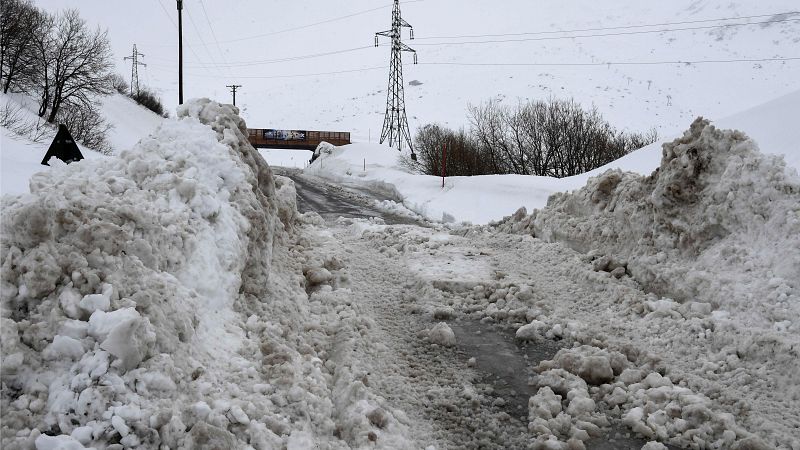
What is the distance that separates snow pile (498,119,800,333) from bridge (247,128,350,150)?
4346 cm

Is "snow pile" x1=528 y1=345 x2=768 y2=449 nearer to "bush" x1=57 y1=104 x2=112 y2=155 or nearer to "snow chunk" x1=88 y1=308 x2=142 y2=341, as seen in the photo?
"snow chunk" x1=88 y1=308 x2=142 y2=341

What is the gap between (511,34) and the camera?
80.8 meters

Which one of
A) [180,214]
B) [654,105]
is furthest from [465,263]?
[654,105]

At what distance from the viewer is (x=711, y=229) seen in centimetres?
631

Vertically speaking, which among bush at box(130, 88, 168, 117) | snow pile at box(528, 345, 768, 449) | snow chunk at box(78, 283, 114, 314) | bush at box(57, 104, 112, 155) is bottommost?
snow pile at box(528, 345, 768, 449)

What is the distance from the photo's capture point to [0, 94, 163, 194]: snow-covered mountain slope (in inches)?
343

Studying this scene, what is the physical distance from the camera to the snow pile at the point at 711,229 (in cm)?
539

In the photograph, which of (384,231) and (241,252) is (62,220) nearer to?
(241,252)

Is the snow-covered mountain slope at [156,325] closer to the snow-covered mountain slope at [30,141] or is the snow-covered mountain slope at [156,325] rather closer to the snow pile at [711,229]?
the snow-covered mountain slope at [30,141]

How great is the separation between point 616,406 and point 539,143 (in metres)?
18.4

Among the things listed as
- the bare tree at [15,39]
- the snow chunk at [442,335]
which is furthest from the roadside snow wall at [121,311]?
the bare tree at [15,39]

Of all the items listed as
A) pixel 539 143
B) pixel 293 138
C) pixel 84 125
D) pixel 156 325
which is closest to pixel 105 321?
pixel 156 325

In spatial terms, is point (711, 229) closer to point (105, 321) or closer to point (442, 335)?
point (442, 335)

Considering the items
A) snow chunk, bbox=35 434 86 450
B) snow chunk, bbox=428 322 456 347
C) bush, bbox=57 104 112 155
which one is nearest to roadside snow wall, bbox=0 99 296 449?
snow chunk, bbox=35 434 86 450
